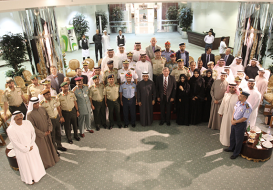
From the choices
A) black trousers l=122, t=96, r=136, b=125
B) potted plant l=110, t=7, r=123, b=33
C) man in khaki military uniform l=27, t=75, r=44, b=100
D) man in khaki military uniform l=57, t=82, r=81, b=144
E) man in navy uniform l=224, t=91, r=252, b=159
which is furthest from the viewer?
potted plant l=110, t=7, r=123, b=33

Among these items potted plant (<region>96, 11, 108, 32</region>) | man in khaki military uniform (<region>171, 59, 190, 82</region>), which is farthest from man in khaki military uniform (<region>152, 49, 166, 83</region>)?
potted plant (<region>96, 11, 108, 32</region>)

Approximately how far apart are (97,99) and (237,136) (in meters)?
3.51

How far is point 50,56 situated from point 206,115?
5.80 m

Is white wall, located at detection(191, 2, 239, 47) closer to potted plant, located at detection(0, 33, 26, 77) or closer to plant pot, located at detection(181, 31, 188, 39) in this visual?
plant pot, located at detection(181, 31, 188, 39)

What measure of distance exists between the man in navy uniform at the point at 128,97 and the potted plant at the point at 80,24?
389 inches

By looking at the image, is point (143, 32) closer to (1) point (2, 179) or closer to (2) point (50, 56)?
(2) point (50, 56)

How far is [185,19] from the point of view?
14789mm

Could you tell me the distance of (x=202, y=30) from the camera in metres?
13.8

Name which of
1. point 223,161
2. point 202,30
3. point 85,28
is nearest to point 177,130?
point 223,161

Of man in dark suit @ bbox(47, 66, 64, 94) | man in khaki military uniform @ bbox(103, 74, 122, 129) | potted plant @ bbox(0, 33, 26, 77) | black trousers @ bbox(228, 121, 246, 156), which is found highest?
potted plant @ bbox(0, 33, 26, 77)

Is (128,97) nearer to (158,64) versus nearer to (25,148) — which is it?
(158,64)

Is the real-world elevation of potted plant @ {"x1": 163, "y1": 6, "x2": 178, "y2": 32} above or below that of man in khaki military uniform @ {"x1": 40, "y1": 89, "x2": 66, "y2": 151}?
above

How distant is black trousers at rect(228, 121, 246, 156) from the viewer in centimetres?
442

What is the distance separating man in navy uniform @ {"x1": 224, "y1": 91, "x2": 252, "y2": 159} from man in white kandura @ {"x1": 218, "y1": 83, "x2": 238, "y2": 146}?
0.93 feet
